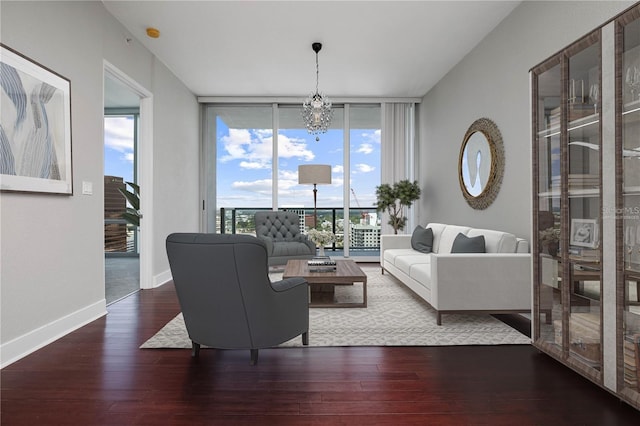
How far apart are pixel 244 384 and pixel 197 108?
221 inches

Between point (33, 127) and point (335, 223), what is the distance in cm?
528

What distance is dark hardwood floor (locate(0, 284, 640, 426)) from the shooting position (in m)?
1.73

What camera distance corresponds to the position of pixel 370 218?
7148 mm

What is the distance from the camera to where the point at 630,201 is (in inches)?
69.5

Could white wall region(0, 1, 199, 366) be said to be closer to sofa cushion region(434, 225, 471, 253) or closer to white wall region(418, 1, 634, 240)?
sofa cushion region(434, 225, 471, 253)

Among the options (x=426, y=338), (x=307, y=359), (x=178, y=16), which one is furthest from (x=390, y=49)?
(x=307, y=359)

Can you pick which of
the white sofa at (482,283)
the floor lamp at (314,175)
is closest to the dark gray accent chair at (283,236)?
the floor lamp at (314,175)

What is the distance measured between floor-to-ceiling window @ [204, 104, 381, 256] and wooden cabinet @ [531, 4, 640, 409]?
456 centimetres

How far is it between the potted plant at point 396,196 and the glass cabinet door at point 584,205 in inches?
158

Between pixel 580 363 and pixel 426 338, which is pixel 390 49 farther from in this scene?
pixel 580 363

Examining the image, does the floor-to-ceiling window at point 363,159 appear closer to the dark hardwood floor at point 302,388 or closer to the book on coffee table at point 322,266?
the book on coffee table at point 322,266

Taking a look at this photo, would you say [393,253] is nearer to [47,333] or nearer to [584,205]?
[584,205]

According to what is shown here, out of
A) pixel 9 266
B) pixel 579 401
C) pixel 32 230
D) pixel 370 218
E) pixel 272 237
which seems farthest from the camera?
pixel 370 218

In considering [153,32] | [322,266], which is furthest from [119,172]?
[322,266]
